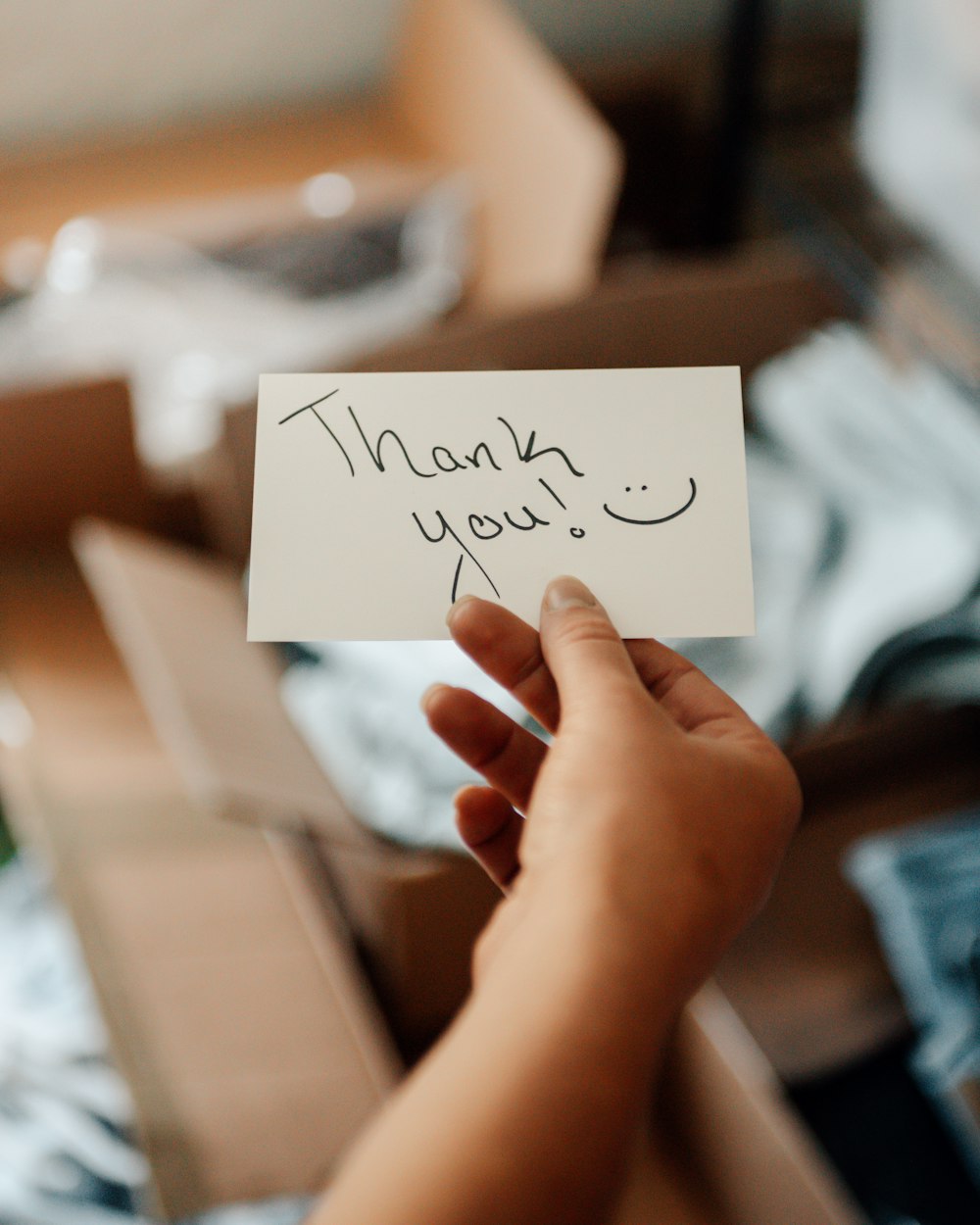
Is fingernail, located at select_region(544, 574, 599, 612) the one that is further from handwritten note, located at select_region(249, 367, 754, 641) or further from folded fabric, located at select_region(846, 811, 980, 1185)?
folded fabric, located at select_region(846, 811, 980, 1185)

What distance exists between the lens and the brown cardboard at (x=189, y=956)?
0.70 m

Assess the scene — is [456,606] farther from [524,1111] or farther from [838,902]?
[838,902]

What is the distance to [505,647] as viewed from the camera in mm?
376

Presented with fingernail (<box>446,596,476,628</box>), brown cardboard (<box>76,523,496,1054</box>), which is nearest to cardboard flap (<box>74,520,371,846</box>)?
brown cardboard (<box>76,523,496,1054</box>)

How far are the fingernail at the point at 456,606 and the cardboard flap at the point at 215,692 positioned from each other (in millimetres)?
261

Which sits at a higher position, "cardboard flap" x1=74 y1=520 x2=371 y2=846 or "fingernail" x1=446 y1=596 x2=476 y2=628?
"fingernail" x1=446 y1=596 x2=476 y2=628

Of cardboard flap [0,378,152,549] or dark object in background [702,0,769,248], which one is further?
dark object in background [702,0,769,248]

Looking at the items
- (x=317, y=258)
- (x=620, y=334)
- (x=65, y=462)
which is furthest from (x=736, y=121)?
(x=620, y=334)

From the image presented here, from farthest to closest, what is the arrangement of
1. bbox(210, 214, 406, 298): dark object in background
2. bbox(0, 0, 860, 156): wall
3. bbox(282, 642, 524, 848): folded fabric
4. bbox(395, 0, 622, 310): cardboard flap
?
bbox(0, 0, 860, 156): wall → bbox(210, 214, 406, 298): dark object in background → bbox(395, 0, 622, 310): cardboard flap → bbox(282, 642, 524, 848): folded fabric

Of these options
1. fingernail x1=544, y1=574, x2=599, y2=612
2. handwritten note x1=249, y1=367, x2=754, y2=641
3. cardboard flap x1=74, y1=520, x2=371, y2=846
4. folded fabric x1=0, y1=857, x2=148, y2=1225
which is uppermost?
handwritten note x1=249, y1=367, x2=754, y2=641

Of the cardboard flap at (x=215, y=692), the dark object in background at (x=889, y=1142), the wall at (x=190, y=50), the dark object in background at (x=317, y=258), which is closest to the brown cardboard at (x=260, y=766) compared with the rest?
the cardboard flap at (x=215, y=692)

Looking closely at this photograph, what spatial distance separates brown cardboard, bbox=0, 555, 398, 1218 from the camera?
0.70 metres

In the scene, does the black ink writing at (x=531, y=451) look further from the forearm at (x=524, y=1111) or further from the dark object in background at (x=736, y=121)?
the dark object in background at (x=736, y=121)

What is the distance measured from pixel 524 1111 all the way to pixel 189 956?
562 millimetres
